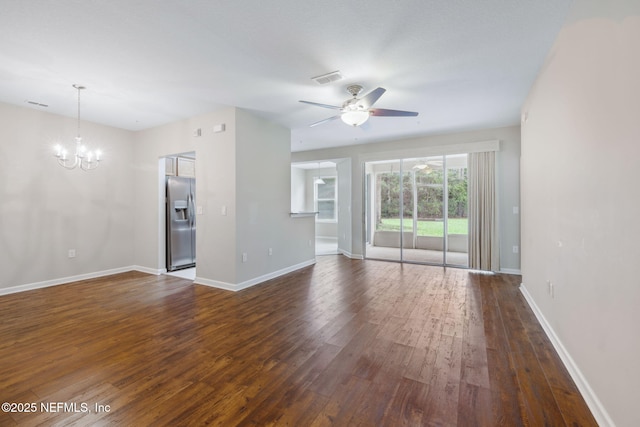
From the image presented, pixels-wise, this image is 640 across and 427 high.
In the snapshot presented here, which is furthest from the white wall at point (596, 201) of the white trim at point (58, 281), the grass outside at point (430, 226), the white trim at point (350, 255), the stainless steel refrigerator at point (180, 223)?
the white trim at point (58, 281)

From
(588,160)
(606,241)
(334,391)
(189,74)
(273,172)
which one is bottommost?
(334,391)

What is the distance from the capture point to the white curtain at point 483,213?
5148 mm

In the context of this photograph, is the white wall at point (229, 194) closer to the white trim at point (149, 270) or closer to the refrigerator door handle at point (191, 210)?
the white trim at point (149, 270)

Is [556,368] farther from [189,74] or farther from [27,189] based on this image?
[27,189]

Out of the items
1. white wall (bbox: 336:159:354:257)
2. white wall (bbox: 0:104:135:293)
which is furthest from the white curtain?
white wall (bbox: 0:104:135:293)

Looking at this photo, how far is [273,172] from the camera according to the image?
15.9 ft

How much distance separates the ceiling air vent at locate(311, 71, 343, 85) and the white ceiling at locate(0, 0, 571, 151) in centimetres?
9

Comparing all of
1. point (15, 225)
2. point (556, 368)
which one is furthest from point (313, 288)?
point (15, 225)

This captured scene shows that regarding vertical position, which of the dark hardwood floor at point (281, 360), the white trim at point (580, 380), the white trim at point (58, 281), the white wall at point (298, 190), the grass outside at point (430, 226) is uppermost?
the white wall at point (298, 190)

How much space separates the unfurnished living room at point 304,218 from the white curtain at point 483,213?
4 centimetres

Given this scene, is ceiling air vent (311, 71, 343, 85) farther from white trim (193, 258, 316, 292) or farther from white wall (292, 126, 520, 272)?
white wall (292, 126, 520, 272)

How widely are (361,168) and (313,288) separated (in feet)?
11.2

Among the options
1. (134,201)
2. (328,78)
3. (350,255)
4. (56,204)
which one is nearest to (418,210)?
(350,255)

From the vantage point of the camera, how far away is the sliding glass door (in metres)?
5.69
